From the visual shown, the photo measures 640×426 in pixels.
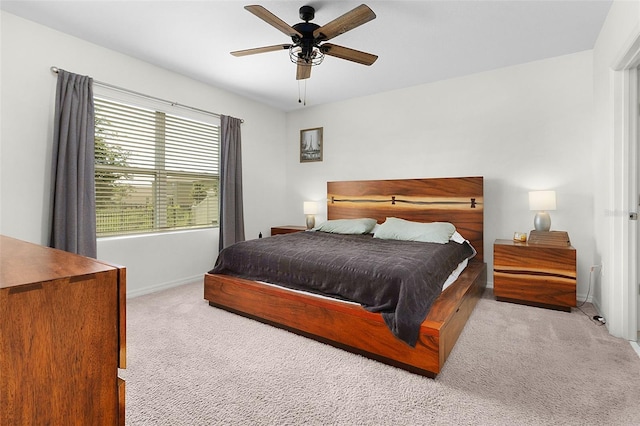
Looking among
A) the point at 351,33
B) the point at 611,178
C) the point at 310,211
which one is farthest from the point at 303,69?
the point at 611,178

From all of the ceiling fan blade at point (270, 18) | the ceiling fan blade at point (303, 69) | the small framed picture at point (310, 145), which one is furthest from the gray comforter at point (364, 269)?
the small framed picture at point (310, 145)

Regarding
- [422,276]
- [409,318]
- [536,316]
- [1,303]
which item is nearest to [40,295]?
[1,303]

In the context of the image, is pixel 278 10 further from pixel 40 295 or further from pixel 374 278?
pixel 40 295

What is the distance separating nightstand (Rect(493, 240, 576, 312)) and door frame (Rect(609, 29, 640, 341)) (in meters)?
0.51

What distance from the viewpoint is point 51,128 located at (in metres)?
2.88

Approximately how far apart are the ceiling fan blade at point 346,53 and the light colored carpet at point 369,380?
→ 228cm

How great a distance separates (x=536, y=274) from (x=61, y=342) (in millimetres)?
3534

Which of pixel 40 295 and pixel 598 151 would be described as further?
pixel 598 151

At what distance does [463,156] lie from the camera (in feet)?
12.9

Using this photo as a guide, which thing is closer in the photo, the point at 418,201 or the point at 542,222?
the point at 542,222

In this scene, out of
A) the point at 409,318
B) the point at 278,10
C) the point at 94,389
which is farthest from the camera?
the point at 278,10

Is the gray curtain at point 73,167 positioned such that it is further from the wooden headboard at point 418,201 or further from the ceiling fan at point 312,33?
the wooden headboard at point 418,201

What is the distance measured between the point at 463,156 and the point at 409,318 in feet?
8.75

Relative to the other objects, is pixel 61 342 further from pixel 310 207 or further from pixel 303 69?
pixel 310 207
